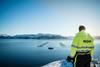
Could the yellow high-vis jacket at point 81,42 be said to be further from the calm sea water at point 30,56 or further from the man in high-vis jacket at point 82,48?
the calm sea water at point 30,56

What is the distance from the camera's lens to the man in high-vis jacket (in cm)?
390

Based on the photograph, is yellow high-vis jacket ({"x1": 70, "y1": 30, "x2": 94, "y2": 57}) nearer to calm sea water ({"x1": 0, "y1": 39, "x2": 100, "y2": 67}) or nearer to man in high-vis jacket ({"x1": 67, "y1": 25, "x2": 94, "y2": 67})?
man in high-vis jacket ({"x1": 67, "y1": 25, "x2": 94, "y2": 67})

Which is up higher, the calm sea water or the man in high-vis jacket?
the man in high-vis jacket

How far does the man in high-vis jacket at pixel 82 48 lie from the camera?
12.8 ft

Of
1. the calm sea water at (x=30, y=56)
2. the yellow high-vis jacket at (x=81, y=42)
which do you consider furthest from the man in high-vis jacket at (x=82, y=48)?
the calm sea water at (x=30, y=56)

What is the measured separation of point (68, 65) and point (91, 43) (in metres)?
1.25

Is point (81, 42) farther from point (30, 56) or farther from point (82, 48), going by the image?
point (30, 56)

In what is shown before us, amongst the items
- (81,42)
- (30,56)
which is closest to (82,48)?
(81,42)

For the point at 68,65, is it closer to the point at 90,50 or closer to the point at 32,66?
the point at 90,50

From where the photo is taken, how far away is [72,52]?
4.00 m

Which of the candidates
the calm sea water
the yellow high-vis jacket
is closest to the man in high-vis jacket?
the yellow high-vis jacket

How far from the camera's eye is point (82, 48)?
13.0 feet

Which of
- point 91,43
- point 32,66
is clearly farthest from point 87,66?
point 32,66

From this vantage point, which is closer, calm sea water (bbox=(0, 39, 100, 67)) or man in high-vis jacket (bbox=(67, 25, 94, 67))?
man in high-vis jacket (bbox=(67, 25, 94, 67))
